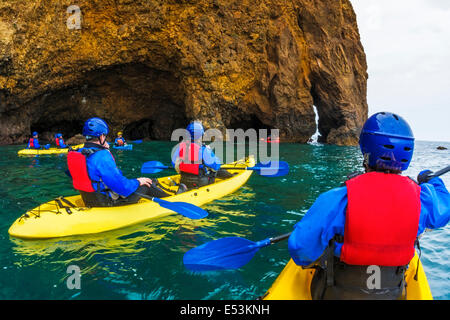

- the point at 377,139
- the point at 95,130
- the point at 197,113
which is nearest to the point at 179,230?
the point at 95,130

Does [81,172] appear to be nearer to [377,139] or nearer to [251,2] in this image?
[377,139]

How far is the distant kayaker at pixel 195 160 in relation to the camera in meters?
5.57

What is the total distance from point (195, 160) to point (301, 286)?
3.74m

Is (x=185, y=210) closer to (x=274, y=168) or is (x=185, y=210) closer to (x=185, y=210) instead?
(x=185, y=210)

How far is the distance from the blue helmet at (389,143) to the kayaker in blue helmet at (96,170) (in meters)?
3.33

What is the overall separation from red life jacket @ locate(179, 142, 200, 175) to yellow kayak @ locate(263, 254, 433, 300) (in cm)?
345

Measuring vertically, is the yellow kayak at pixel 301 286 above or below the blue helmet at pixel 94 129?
below

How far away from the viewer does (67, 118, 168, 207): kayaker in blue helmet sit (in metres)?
3.84

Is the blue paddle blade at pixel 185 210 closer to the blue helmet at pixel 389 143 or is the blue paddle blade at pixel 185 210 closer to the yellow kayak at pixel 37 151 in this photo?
the blue helmet at pixel 389 143

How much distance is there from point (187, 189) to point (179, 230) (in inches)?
60.8

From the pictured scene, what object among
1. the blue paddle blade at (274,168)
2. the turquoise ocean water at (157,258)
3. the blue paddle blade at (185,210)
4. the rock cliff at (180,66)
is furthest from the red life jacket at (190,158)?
the rock cliff at (180,66)

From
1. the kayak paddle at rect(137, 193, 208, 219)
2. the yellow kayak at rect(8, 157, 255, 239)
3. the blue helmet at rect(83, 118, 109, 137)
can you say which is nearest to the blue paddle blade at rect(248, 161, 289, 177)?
the yellow kayak at rect(8, 157, 255, 239)

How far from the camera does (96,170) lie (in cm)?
385
